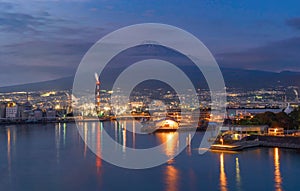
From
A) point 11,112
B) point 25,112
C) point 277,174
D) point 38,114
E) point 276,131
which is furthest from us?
point 25,112

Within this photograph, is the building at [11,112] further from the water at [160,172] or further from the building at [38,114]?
the water at [160,172]

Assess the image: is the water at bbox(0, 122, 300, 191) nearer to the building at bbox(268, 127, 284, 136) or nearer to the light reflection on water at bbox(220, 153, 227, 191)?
the light reflection on water at bbox(220, 153, 227, 191)

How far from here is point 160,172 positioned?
504 cm

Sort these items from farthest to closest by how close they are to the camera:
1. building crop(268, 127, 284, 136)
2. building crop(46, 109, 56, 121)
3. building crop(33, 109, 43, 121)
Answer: building crop(46, 109, 56, 121)
building crop(33, 109, 43, 121)
building crop(268, 127, 284, 136)

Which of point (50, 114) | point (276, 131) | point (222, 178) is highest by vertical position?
point (50, 114)

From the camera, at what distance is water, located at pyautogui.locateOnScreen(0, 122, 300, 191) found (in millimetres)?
4484

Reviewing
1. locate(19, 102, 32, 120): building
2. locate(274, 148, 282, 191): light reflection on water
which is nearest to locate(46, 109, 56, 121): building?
locate(19, 102, 32, 120): building

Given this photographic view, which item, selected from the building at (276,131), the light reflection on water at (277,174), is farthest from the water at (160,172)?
the building at (276,131)

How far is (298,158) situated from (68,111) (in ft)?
50.0

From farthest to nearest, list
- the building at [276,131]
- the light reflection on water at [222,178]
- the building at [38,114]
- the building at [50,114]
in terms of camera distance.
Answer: the building at [50,114] → the building at [38,114] → the building at [276,131] → the light reflection on water at [222,178]

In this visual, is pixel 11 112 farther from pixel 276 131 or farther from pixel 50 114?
pixel 276 131

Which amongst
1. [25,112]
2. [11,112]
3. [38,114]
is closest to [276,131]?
[38,114]

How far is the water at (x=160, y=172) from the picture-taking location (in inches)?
177

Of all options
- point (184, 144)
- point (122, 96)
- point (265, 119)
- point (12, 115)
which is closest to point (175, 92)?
point (122, 96)
